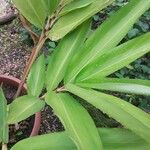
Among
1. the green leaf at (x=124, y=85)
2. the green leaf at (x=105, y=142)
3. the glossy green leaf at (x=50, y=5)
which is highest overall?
the glossy green leaf at (x=50, y=5)

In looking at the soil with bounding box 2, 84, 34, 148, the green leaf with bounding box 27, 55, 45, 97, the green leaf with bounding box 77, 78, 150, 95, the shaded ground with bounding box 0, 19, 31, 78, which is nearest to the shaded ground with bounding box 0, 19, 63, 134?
the shaded ground with bounding box 0, 19, 31, 78

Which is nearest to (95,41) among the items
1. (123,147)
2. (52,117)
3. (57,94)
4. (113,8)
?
(57,94)

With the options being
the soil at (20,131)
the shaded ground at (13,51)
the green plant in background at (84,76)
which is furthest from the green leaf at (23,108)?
the shaded ground at (13,51)

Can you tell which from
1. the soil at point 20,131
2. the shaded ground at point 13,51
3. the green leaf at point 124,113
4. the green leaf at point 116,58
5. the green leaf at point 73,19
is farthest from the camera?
the shaded ground at point 13,51

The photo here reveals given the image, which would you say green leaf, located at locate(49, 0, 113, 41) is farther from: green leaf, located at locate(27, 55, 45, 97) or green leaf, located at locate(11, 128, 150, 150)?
green leaf, located at locate(11, 128, 150, 150)

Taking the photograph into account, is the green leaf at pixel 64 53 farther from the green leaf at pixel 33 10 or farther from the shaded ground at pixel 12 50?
the shaded ground at pixel 12 50

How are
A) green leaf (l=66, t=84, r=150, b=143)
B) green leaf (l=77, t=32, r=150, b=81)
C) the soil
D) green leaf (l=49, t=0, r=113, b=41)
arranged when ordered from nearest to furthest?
green leaf (l=66, t=84, r=150, b=143)
green leaf (l=77, t=32, r=150, b=81)
green leaf (l=49, t=0, r=113, b=41)
the soil
